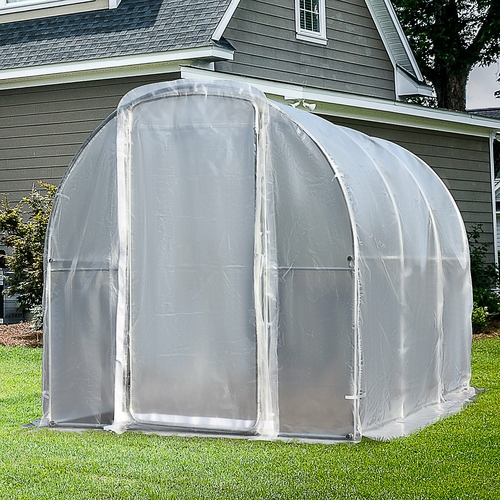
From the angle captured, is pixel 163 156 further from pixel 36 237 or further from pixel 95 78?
pixel 95 78

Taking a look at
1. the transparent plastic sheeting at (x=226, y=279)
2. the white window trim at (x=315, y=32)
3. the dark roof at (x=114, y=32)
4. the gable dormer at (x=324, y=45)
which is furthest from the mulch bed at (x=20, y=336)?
the white window trim at (x=315, y=32)

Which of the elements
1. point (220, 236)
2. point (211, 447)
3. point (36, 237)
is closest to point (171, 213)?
point (220, 236)

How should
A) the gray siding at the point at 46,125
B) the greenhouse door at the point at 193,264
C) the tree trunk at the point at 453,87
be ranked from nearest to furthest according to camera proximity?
the greenhouse door at the point at 193,264, the gray siding at the point at 46,125, the tree trunk at the point at 453,87

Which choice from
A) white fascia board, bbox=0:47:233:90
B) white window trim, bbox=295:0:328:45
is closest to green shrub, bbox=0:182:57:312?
white fascia board, bbox=0:47:233:90

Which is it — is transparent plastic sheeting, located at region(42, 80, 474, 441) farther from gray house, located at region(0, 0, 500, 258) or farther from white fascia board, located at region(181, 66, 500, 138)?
white fascia board, located at region(181, 66, 500, 138)

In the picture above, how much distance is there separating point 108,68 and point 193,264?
725 centimetres

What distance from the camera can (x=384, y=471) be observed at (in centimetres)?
628

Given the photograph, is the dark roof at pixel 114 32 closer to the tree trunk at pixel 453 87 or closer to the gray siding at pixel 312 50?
the gray siding at pixel 312 50

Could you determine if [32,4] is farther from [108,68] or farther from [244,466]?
[244,466]

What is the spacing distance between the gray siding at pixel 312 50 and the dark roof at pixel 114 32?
2.95 ft

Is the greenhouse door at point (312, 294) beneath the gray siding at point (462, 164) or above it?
beneath

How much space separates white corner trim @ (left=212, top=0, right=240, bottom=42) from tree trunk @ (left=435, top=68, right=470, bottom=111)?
11.7m

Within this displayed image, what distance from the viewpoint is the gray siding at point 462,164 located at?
1791 centimetres

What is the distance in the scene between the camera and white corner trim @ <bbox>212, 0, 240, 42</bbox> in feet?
46.7
